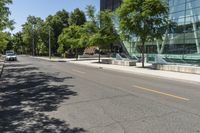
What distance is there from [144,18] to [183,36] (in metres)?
11.0

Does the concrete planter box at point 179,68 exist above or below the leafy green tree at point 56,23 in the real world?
below

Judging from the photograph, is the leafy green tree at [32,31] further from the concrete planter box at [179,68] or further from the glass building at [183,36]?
the concrete planter box at [179,68]

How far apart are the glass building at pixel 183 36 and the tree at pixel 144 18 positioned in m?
5.79

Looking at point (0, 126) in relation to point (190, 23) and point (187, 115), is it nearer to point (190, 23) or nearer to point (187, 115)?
point (187, 115)

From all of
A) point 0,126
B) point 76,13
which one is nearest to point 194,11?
point 0,126

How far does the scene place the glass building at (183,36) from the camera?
34447 millimetres

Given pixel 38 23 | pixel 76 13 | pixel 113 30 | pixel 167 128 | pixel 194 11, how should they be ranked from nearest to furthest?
pixel 167 128 < pixel 194 11 < pixel 113 30 < pixel 76 13 < pixel 38 23

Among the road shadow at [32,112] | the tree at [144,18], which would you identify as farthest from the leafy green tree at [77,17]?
the road shadow at [32,112]

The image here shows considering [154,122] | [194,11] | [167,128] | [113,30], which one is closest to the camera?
[167,128]

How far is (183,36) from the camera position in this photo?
1457 inches

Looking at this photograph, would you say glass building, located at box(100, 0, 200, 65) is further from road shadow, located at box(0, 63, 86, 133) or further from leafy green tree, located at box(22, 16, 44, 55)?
leafy green tree, located at box(22, 16, 44, 55)

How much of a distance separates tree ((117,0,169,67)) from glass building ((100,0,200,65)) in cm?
579

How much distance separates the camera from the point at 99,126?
693 cm

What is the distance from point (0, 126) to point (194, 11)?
32.6 meters
